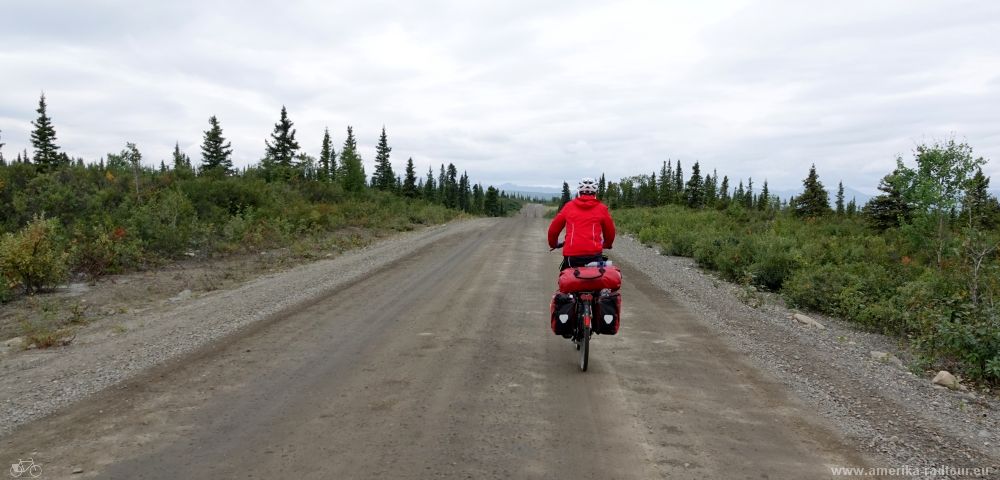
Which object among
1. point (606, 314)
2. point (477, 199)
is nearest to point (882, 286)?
point (606, 314)

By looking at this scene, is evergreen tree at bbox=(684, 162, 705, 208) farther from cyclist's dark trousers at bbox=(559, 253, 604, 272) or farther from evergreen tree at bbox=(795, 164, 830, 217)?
cyclist's dark trousers at bbox=(559, 253, 604, 272)

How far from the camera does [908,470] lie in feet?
12.4

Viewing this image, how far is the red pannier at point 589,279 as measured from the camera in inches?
237

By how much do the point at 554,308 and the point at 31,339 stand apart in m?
6.93

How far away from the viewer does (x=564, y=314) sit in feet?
20.0

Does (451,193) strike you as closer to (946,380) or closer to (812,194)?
(812,194)

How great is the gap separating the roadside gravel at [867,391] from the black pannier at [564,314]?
219 cm

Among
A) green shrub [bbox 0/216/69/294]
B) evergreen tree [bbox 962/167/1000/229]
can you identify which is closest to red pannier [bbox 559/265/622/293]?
green shrub [bbox 0/216/69/294]

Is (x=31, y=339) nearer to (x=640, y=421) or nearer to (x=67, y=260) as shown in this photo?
(x=67, y=260)

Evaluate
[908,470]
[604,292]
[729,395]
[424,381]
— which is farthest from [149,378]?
[908,470]

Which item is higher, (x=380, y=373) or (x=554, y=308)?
(x=554, y=308)

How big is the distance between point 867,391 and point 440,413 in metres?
4.15

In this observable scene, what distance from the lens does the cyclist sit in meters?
6.34

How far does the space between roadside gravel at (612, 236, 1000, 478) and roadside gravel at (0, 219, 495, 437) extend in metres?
6.84
